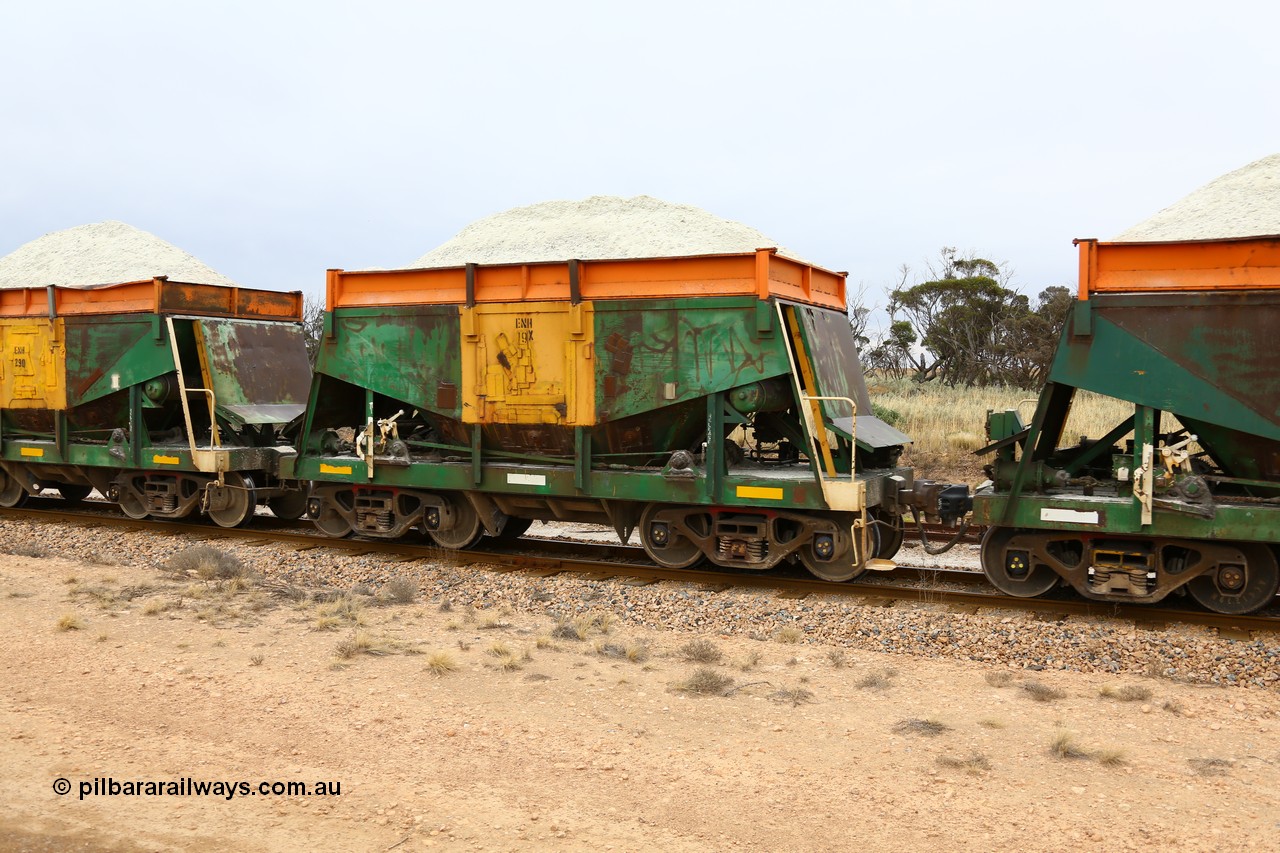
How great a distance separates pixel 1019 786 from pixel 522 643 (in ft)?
12.2

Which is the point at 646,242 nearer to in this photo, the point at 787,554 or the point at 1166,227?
the point at 1166,227

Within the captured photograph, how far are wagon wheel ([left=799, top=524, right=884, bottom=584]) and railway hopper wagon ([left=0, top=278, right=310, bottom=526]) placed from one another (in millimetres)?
6416

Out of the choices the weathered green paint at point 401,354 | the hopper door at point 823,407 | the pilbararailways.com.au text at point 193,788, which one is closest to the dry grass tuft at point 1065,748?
the pilbararailways.com.au text at point 193,788

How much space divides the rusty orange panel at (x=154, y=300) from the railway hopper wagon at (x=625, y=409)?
2917mm

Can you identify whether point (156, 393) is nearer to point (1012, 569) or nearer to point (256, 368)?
point (256, 368)

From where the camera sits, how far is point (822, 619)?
8430 millimetres

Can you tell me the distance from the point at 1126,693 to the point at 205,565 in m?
7.88

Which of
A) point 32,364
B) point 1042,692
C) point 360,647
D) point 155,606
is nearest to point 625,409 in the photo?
point 360,647

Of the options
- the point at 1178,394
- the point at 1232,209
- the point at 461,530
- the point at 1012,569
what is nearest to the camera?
the point at 1178,394

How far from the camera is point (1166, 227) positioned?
15773 mm

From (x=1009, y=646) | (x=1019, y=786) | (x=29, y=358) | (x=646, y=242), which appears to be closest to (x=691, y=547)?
(x=1009, y=646)

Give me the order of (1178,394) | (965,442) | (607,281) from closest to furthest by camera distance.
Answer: (1178,394)
(607,281)
(965,442)

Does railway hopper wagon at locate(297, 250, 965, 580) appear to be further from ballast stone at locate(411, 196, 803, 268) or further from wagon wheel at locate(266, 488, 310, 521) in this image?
ballast stone at locate(411, 196, 803, 268)

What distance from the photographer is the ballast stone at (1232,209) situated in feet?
50.3
